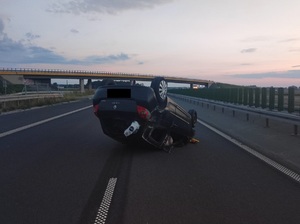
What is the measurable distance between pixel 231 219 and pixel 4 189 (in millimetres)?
3777

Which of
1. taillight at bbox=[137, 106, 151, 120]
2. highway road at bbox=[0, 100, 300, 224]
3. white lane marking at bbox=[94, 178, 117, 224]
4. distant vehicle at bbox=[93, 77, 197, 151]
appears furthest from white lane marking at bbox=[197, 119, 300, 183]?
white lane marking at bbox=[94, 178, 117, 224]

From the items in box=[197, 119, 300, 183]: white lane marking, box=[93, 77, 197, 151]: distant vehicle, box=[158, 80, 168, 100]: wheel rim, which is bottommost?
box=[197, 119, 300, 183]: white lane marking

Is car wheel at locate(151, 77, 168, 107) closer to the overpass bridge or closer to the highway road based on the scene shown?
the highway road

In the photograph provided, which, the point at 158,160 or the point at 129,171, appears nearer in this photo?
the point at 129,171

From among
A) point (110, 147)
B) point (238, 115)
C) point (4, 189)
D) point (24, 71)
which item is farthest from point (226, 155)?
point (24, 71)

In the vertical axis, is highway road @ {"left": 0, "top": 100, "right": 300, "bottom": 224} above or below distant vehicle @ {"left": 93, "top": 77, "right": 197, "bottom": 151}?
below

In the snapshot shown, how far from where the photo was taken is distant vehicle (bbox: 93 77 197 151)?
9719mm

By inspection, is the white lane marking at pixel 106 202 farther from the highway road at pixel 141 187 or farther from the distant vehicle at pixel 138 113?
the distant vehicle at pixel 138 113

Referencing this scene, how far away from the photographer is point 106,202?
19.7ft

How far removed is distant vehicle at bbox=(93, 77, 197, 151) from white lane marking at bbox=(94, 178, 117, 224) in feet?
8.27

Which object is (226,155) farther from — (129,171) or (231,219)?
(231,219)

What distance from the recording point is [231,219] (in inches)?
207

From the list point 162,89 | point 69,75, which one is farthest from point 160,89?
point 69,75

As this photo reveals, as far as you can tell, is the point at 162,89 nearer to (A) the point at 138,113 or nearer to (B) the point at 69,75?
(A) the point at 138,113
